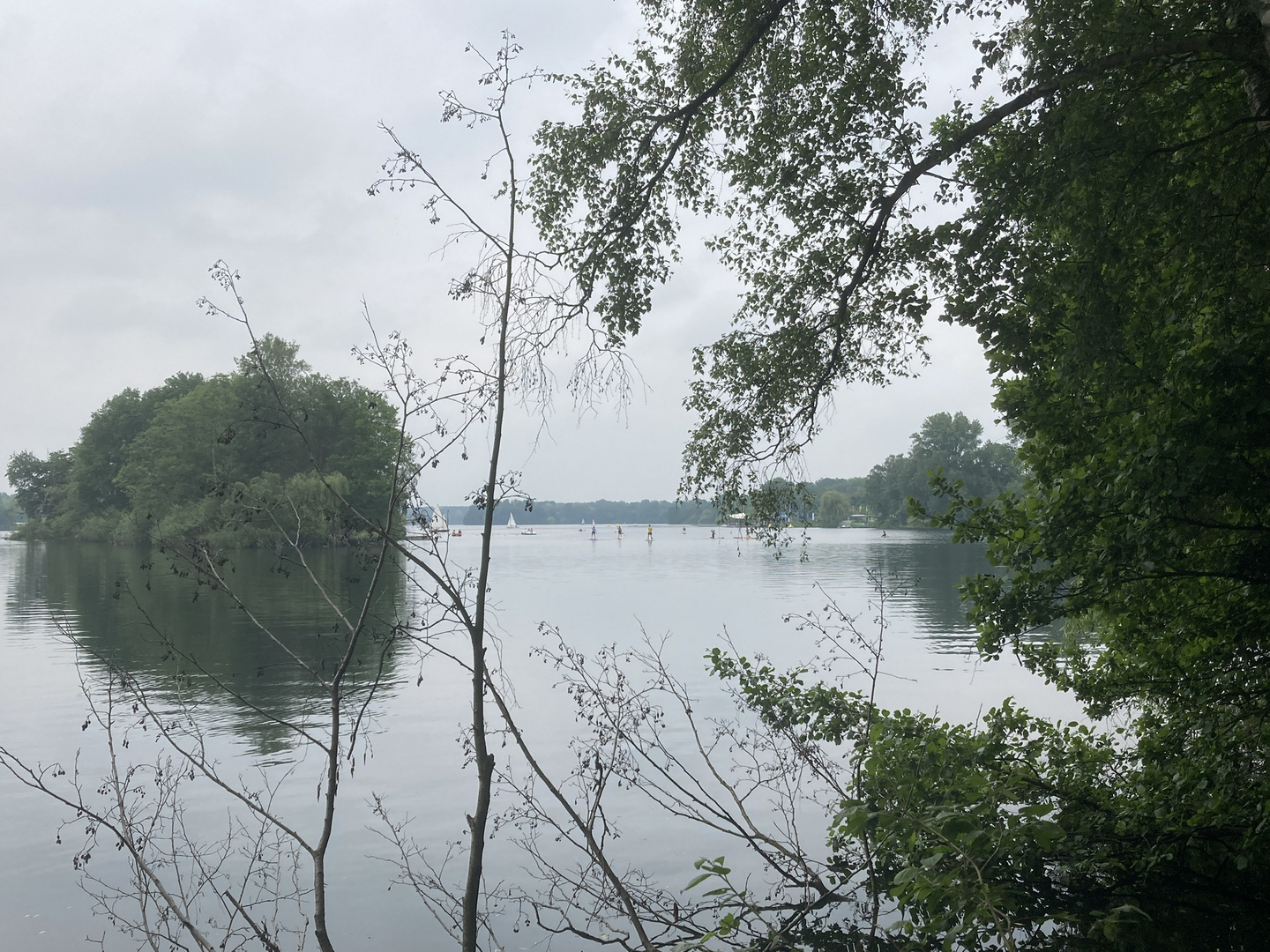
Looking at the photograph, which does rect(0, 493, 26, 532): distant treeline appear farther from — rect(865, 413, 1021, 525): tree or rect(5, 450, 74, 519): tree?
rect(865, 413, 1021, 525): tree

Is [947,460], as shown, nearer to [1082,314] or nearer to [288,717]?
[288,717]

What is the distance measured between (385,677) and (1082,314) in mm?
16672

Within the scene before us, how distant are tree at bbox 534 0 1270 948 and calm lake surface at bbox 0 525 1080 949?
71.1 inches

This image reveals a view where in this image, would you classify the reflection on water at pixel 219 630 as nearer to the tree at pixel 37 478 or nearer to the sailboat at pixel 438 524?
the sailboat at pixel 438 524

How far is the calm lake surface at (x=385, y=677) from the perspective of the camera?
9.42 m

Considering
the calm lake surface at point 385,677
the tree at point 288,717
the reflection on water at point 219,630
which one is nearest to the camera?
the tree at point 288,717

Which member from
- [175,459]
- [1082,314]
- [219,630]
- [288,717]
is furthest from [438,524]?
[175,459]

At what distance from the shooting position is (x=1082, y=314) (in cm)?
534

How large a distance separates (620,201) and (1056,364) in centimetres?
367

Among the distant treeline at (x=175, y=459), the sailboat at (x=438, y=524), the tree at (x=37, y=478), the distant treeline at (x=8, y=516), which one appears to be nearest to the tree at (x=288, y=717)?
the sailboat at (x=438, y=524)

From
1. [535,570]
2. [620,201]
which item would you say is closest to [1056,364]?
[620,201]

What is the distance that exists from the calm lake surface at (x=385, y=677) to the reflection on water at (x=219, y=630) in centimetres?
11

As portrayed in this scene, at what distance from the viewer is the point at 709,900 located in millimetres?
7918

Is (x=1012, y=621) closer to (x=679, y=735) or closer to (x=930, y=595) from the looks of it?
(x=679, y=735)
